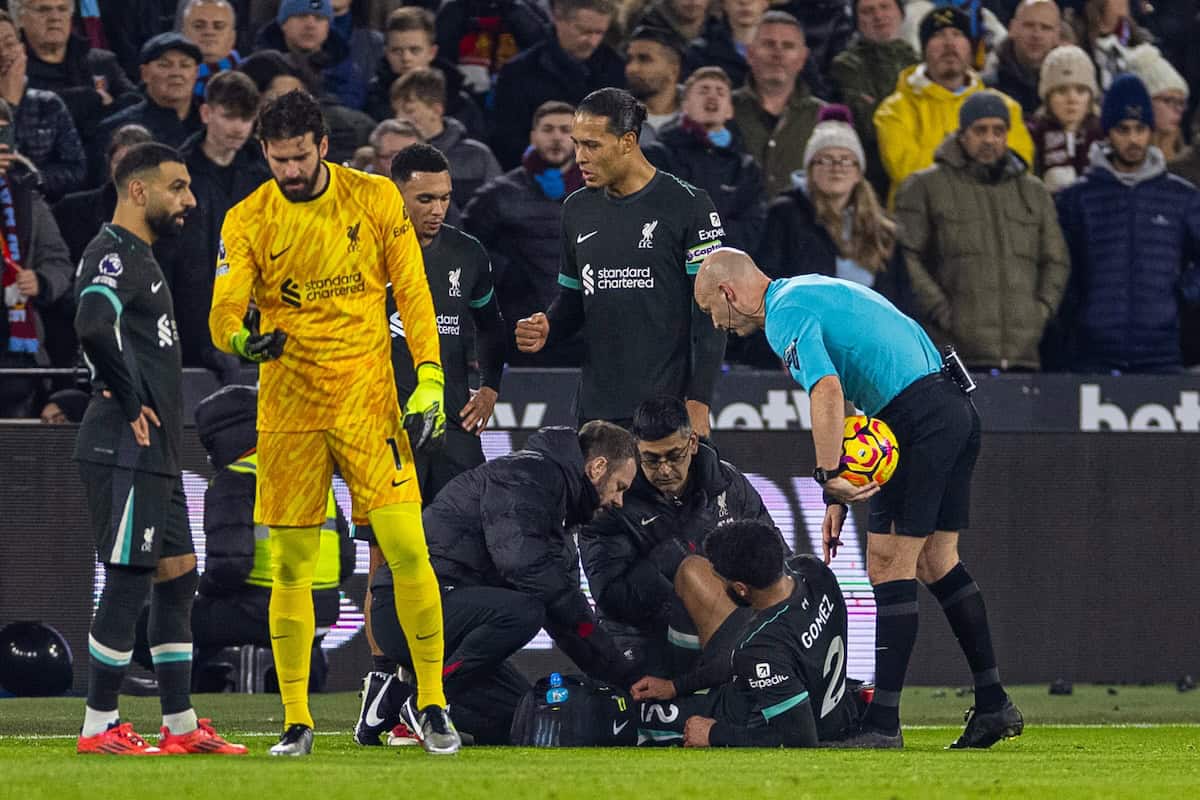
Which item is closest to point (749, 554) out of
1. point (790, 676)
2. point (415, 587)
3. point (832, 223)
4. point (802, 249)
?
point (790, 676)

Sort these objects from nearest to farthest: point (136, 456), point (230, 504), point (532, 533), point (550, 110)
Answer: point (136, 456) → point (532, 533) → point (230, 504) → point (550, 110)

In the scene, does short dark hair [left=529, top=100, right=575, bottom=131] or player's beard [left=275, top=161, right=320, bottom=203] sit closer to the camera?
player's beard [left=275, top=161, right=320, bottom=203]

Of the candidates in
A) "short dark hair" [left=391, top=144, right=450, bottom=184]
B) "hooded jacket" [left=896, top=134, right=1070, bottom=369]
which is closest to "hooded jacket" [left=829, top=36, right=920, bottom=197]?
"hooded jacket" [left=896, top=134, right=1070, bottom=369]

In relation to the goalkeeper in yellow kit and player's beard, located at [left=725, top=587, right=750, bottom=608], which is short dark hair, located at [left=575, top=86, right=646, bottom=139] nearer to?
the goalkeeper in yellow kit

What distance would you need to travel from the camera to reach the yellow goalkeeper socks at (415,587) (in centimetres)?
775

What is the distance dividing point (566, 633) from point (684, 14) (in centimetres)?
663

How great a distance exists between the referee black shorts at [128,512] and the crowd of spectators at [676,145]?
11.4 ft

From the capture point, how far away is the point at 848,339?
8.37 meters

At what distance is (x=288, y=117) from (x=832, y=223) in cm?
581

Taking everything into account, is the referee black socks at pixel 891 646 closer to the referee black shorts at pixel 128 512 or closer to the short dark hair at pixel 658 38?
the referee black shorts at pixel 128 512

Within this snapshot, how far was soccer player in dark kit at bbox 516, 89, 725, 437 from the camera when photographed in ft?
30.3

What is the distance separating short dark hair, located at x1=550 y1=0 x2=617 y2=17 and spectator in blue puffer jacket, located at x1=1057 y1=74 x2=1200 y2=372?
3180 millimetres

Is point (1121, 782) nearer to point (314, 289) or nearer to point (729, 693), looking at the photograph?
point (729, 693)

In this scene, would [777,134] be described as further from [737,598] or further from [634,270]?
[737,598]
